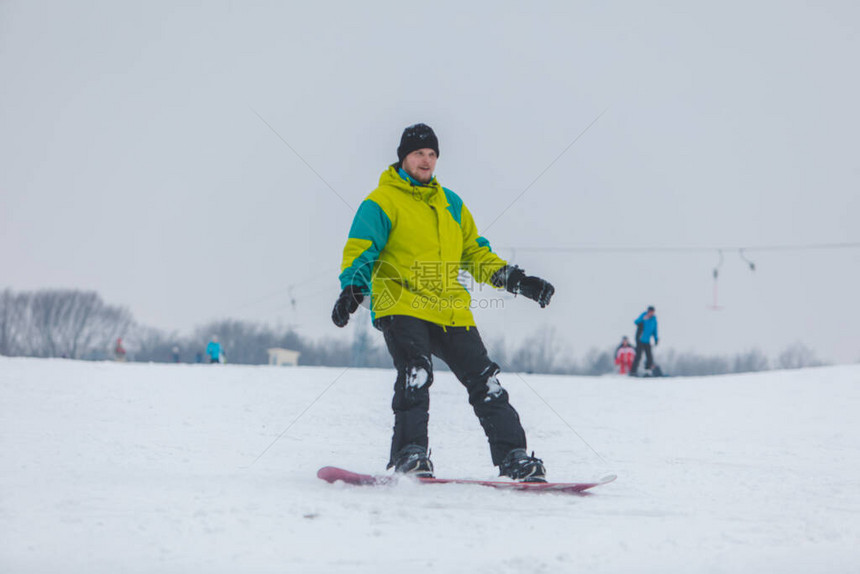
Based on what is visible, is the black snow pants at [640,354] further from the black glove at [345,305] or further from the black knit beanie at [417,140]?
the black glove at [345,305]

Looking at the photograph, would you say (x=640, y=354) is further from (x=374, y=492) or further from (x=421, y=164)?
(x=374, y=492)

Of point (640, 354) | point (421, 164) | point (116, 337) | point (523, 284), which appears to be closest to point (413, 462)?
point (523, 284)

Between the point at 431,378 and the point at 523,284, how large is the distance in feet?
2.54

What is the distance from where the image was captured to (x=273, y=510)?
108 inches

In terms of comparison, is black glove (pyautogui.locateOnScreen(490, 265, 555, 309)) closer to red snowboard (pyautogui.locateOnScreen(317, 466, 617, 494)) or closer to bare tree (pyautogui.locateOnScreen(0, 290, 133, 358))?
red snowboard (pyautogui.locateOnScreen(317, 466, 617, 494))

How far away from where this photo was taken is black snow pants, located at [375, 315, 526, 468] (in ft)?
11.9

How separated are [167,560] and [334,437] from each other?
3.44 metres

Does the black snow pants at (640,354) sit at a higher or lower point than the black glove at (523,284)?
higher

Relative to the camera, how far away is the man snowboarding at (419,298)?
3.61 m

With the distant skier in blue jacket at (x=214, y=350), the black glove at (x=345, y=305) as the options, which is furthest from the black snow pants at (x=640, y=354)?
the black glove at (x=345, y=305)

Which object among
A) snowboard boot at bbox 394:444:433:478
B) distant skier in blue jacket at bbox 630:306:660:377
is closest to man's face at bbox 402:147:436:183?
snowboard boot at bbox 394:444:433:478

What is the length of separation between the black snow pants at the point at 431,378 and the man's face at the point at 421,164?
730mm

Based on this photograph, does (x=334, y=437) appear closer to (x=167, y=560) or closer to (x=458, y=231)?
(x=458, y=231)

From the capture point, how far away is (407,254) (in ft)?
12.4
